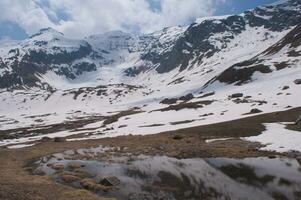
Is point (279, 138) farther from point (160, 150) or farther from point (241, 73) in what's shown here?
point (241, 73)

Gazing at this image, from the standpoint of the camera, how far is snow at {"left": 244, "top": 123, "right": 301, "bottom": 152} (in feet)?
179

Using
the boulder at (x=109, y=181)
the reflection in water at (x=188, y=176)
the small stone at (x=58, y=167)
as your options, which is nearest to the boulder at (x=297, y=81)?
the reflection in water at (x=188, y=176)

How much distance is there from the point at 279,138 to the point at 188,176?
23.6m

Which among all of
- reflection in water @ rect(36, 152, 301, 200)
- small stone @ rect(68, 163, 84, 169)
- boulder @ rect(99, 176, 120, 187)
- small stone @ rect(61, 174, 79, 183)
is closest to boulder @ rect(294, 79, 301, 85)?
reflection in water @ rect(36, 152, 301, 200)

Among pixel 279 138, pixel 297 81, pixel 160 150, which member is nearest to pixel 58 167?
pixel 160 150

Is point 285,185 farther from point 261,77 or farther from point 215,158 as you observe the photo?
point 261,77

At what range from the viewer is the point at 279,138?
60.3 meters

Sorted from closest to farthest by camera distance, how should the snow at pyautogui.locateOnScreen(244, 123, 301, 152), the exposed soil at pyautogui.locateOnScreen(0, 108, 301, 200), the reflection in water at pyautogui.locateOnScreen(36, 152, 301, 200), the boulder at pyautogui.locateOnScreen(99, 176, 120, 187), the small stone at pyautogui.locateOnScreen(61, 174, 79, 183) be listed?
the reflection in water at pyautogui.locateOnScreen(36, 152, 301, 200) → the exposed soil at pyautogui.locateOnScreen(0, 108, 301, 200) → the boulder at pyautogui.locateOnScreen(99, 176, 120, 187) → the small stone at pyautogui.locateOnScreen(61, 174, 79, 183) → the snow at pyautogui.locateOnScreen(244, 123, 301, 152)

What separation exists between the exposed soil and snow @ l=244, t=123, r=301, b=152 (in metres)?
1.80

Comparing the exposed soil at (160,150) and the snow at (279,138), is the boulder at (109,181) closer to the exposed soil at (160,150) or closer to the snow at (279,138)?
the exposed soil at (160,150)

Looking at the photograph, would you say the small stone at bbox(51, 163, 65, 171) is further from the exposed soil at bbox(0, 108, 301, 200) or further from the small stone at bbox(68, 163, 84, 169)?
the exposed soil at bbox(0, 108, 301, 200)

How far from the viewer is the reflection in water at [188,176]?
35438mm

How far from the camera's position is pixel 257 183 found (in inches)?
1523

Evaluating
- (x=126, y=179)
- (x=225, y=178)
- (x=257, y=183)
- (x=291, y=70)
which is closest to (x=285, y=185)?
(x=257, y=183)
